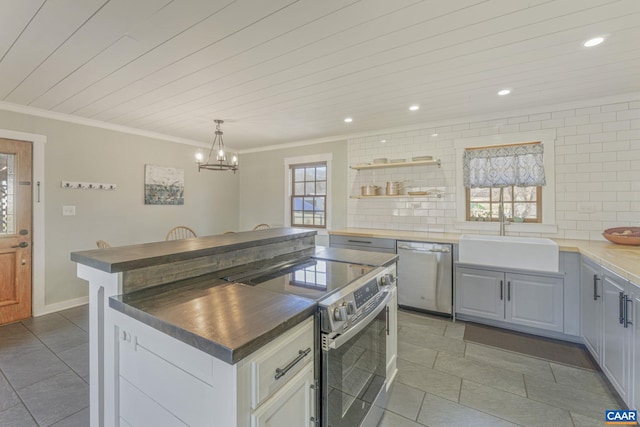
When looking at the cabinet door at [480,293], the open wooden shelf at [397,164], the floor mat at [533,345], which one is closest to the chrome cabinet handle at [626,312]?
the floor mat at [533,345]

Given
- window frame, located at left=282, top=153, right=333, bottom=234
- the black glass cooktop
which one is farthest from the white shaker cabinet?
window frame, located at left=282, top=153, right=333, bottom=234

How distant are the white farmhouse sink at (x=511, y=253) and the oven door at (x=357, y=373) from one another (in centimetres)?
182

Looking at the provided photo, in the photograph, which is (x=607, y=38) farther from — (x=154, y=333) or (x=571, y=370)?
(x=154, y=333)

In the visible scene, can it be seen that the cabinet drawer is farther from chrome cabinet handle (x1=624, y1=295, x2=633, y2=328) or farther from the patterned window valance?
the patterned window valance

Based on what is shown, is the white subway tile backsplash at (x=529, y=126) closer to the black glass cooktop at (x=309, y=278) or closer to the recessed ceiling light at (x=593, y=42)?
the recessed ceiling light at (x=593, y=42)

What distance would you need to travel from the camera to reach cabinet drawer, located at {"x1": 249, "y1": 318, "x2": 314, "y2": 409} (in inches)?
36.6

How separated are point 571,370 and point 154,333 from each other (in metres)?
3.11

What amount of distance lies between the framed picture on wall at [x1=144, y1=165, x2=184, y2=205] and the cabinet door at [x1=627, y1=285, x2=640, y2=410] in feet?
17.5

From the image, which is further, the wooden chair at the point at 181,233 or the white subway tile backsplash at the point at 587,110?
the wooden chair at the point at 181,233

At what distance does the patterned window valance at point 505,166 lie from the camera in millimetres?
3346

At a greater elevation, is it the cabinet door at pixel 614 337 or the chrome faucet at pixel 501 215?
the chrome faucet at pixel 501 215

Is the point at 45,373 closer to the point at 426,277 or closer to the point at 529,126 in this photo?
the point at 426,277

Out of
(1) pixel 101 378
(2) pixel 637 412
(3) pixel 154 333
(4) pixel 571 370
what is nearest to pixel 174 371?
(3) pixel 154 333

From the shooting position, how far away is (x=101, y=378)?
138 cm
